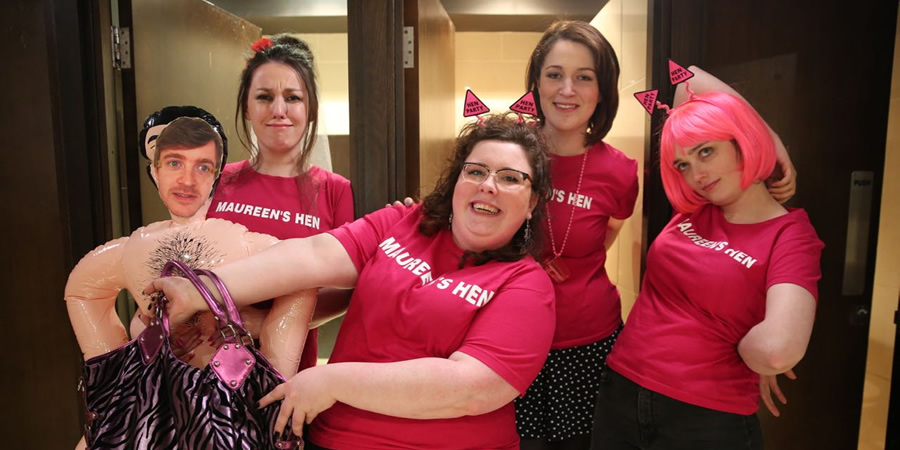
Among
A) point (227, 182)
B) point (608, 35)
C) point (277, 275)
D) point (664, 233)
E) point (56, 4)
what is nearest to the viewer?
point (277, 275)

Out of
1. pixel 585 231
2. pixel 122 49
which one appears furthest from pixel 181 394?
pixel 122 49

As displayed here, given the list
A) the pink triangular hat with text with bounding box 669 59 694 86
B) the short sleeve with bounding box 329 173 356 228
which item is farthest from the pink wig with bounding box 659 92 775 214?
the short sleeve with bounding box 329 173 356 228

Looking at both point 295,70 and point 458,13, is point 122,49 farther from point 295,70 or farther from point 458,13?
point 458,13

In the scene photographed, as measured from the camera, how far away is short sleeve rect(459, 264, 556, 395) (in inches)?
44.1

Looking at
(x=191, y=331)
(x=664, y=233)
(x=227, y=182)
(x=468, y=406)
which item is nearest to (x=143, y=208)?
(x=227, y=182)

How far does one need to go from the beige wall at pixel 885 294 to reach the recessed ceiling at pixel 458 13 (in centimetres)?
140

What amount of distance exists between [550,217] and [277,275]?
0.77 m

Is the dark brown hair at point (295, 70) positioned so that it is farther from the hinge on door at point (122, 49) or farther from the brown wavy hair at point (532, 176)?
the hinge on door at point (122, 49)

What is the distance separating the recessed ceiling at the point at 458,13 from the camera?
1.64 m

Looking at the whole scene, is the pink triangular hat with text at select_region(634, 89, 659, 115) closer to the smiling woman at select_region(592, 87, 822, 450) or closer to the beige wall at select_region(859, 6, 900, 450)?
the smiling woman at select_region(592, 87, 822, 450)

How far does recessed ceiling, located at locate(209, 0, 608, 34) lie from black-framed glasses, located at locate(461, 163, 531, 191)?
0.68m

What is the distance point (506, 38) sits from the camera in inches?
73.7

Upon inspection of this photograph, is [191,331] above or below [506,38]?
below

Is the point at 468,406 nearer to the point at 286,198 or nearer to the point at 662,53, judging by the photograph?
the point at 286,198
